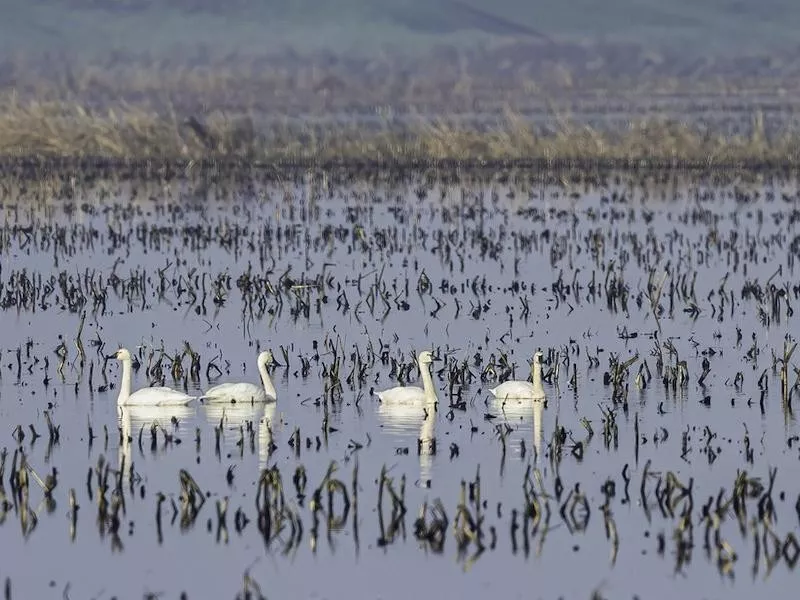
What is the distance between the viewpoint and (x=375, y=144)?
44.4 m

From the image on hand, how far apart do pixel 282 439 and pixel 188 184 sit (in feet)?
80.0

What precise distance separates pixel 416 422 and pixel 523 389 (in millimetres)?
904

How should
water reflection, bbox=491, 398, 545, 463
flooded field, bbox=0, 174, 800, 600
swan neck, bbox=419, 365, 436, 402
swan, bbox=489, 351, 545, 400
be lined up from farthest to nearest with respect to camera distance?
swan, bbox=489, 351, 545, 400
swan neck, bbox=419, 365, 436, 402
water reflection, bbox=491, 398, 545, 463
flooded field, bbox=0, 174, 800, 600

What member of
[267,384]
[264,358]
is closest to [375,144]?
[264,358]

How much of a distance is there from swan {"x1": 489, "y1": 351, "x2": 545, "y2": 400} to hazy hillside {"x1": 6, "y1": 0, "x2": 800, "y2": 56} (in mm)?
125548

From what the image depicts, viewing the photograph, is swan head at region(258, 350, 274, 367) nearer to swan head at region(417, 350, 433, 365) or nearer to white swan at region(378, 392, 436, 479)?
white swan at region(378, 392, 436, 479)

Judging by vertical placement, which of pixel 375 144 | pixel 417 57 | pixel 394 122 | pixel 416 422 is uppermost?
pixel 417 57

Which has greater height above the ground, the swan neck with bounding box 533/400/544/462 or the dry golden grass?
the dry golden grass

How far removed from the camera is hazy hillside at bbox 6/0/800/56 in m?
146

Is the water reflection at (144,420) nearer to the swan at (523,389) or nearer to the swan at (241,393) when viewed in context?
the swan at (241,393)

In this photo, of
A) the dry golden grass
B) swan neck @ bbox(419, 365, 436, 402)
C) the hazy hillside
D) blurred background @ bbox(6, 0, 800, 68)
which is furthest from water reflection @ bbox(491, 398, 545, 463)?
the hazy hillside

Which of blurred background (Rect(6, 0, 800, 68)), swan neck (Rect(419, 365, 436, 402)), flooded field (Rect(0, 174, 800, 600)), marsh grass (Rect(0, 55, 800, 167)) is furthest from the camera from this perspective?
blurred background (Rect(6, 0, 800, 68))

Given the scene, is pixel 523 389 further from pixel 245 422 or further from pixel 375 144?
pixel 375 144

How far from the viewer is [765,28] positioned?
15338 centimetres
